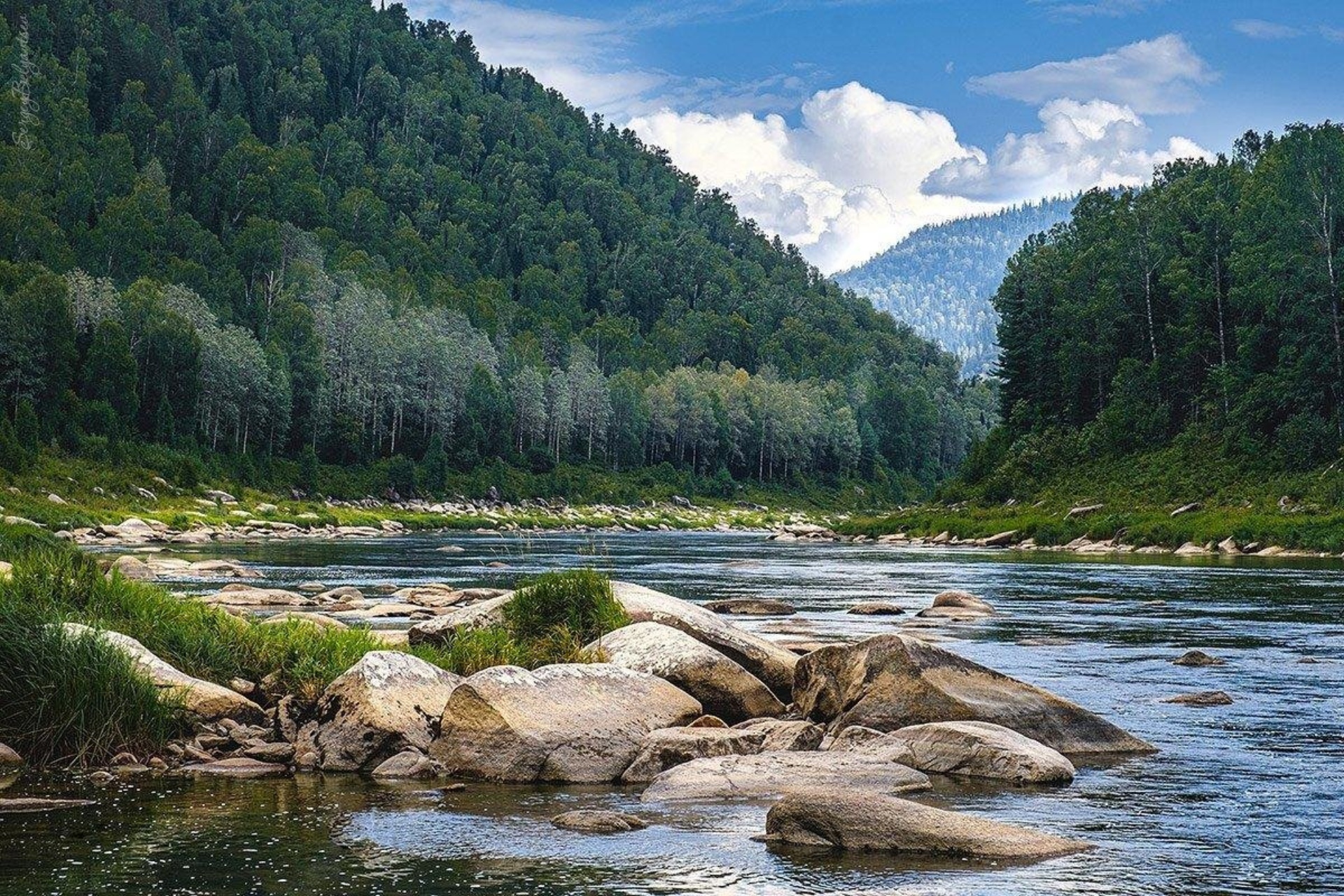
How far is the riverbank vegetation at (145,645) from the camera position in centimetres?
1488

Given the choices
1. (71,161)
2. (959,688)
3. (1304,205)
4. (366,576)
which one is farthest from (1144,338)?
(71,161)

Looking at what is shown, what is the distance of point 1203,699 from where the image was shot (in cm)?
1992

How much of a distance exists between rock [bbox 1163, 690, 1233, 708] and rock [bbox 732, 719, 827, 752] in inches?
257

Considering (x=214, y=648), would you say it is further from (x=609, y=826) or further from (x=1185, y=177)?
(x=1185, y=177)

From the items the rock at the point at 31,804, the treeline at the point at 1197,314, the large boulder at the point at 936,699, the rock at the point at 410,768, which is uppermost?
the treeline at the point at 1197,314

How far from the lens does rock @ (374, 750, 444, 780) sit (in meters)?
15.0

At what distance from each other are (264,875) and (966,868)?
18.2 ft

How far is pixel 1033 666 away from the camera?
23.8m

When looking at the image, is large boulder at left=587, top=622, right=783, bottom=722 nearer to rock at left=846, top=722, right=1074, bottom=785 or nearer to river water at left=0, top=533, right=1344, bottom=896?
rock at left=846, top=722, right=1074, bottom=785

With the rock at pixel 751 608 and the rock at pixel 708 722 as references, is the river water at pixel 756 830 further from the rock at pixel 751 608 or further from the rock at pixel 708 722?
the rock at pixel 751 608

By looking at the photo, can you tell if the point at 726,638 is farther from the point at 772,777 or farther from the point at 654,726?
the point at 772,777

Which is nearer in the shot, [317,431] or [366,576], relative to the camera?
[366,576]

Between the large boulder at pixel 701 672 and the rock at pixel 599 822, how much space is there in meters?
4.88

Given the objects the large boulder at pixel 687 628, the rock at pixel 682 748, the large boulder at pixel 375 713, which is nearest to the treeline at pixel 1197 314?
Answer: the large boulder at pixel 687 628
